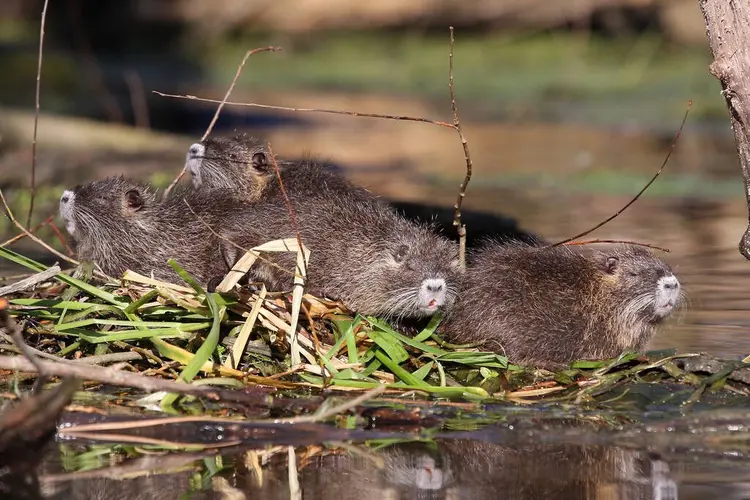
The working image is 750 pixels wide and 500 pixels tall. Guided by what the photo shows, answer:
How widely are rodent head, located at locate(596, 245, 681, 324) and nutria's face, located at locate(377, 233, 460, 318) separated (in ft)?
2.34

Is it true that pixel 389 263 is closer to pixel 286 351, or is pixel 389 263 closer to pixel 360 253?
pixel 360 253

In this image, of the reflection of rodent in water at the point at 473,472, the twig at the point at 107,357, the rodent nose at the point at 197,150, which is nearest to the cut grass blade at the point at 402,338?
the reflection of rodent in water at the point at 473,472

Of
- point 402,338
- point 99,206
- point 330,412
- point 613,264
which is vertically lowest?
point 330,412

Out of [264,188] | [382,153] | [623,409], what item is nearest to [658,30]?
[382,153]

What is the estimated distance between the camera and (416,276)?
5664mm

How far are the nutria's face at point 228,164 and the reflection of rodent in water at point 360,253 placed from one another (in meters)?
0.41

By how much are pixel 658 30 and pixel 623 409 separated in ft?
57.1

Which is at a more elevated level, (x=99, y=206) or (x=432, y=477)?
(x=99, y=206)

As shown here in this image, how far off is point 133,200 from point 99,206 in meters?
0.17

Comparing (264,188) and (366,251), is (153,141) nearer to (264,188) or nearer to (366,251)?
(264,188)

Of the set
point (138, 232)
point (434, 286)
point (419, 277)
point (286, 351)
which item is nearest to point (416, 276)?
point (419, 277)

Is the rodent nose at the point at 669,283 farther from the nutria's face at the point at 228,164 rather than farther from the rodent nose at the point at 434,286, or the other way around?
the nutria's face at the point at 228,164

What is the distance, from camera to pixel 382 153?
15.9 meters

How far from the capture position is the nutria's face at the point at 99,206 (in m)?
6.30
